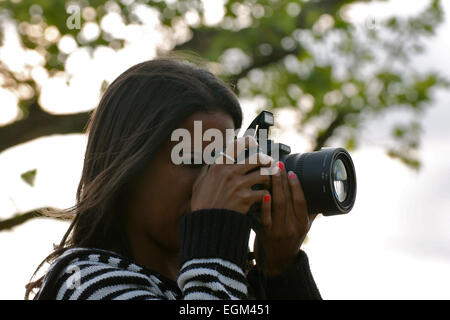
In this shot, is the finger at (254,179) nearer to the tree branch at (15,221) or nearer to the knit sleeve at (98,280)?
the knit sleeve at (98,280)

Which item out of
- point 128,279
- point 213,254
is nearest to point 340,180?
point 213,254

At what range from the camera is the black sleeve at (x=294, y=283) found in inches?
60.7

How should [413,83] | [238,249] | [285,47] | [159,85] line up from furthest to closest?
[413,83], [285,47], [159,85], [238,249]

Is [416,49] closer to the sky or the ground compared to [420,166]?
closer to the sky

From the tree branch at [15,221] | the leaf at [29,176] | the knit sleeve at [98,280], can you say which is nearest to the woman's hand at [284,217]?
the knit sleeve at [98,280]

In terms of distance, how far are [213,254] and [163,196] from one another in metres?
0.22

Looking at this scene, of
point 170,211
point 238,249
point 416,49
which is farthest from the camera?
point 416,49

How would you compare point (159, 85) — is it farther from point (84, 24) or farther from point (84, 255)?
point (84, 24)

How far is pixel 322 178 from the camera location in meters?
1.40

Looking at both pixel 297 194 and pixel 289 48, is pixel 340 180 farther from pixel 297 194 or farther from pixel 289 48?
pixel 289 48

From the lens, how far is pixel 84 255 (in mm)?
1305

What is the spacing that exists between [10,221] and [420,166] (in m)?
3.63
